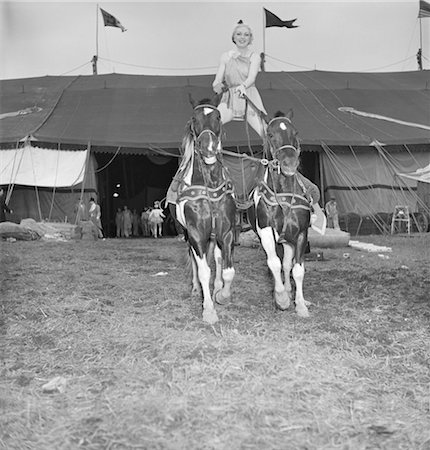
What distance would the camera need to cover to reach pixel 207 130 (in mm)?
5641

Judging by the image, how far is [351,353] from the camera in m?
4.50

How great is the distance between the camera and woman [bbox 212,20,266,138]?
691cm

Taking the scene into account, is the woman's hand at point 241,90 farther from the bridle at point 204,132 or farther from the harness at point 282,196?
the bridle at point 204,132

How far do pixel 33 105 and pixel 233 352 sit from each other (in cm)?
2380

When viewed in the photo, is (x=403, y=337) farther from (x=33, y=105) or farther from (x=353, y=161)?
(x=33, y=105)

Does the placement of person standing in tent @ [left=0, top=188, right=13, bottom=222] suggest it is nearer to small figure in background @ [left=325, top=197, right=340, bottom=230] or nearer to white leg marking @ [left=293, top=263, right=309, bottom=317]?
small figure in background @ [left=325, top=197, right=340, bottom=230]

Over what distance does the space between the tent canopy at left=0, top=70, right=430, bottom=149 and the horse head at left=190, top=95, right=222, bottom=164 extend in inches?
580

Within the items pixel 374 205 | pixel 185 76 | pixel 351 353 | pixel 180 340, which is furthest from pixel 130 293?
pixel 185 76

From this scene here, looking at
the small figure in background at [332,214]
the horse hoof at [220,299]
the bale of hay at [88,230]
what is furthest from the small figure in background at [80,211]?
the horse hoof at [220,299]

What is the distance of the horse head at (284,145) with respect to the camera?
19.1 ft

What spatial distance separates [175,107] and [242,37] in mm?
18792

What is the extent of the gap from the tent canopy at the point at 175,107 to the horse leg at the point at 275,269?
14.6 meters

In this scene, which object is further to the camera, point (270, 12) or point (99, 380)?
point (270, 12)

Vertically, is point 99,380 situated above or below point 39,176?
below
